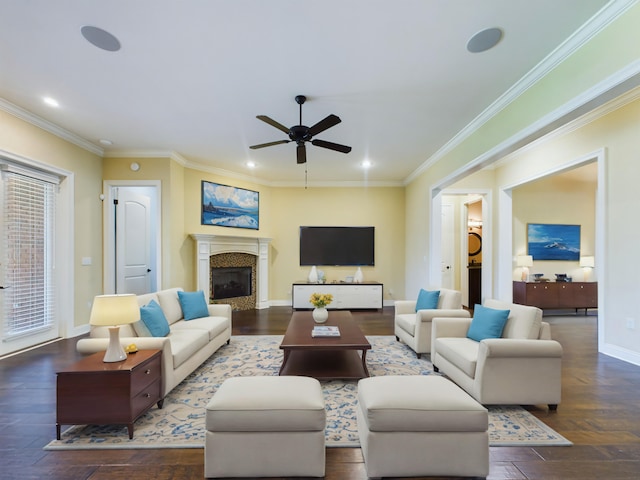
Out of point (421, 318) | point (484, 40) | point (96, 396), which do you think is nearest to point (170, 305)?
point (96, 396)

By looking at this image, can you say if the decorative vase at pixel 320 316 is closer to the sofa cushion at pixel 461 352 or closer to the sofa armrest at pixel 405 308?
the sofa armrest at pixel 405 308

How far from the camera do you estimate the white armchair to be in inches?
140

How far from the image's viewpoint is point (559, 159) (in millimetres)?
4582

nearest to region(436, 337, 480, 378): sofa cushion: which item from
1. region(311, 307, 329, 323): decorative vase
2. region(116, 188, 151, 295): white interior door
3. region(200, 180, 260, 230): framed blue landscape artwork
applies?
region(311, 307, 329, 323): decorative vase

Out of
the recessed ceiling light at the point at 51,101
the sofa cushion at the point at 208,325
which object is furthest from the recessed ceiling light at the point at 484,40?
the recessed ceiling light at the point at 51,101

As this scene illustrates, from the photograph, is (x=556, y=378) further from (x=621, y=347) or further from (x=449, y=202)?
(x=449, y=202)

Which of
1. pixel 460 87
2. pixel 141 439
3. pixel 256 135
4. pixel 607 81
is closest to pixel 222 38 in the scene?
pixel 256 135

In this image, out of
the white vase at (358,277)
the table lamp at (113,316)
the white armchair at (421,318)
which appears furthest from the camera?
the white vase at (358,277)

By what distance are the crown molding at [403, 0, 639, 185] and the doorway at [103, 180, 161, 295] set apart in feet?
16.3

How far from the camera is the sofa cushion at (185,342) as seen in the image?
2.74 metres

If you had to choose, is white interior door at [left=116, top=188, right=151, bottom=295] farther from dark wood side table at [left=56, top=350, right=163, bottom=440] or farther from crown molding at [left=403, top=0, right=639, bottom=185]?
crown molding at [left=403, top=0, right=639, bottom=185]

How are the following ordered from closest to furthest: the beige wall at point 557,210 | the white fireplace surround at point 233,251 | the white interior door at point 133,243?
1. the white interior door at point 133,243
2. the white fireplace surround at point 233,251
3. the beige wall at point 557,210

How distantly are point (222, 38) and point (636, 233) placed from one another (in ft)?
16.1

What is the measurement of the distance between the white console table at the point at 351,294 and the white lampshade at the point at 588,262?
3993mm
